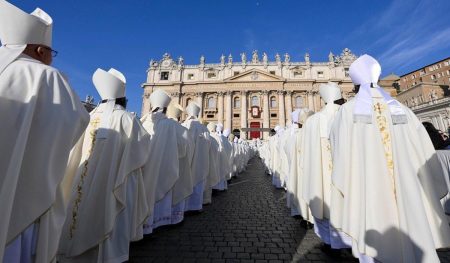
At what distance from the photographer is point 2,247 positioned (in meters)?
1.39

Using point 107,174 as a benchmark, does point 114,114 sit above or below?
above

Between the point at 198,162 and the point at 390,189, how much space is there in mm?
4351

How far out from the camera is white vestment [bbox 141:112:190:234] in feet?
13.4

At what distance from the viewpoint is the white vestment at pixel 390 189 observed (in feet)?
6.79

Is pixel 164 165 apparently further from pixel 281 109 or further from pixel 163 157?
pixel 281 109

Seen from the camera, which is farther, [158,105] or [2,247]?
[158,105]

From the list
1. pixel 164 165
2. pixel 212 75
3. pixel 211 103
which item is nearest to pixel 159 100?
pixel 164 165

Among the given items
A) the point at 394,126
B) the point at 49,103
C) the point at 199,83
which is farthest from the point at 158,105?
the point at 199,83

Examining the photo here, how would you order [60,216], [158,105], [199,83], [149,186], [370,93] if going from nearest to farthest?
[60,216], [370,93], [149,186], [158,105], [199,83]

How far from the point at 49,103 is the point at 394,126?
10.6ft

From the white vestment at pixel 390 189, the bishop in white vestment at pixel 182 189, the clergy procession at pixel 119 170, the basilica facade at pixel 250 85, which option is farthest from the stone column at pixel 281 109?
the white vestment at pixel 390 189

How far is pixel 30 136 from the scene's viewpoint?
1.67 meters

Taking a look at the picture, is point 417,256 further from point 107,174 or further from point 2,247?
point 107,174

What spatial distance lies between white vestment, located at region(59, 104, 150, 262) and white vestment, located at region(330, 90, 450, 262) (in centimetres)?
260
